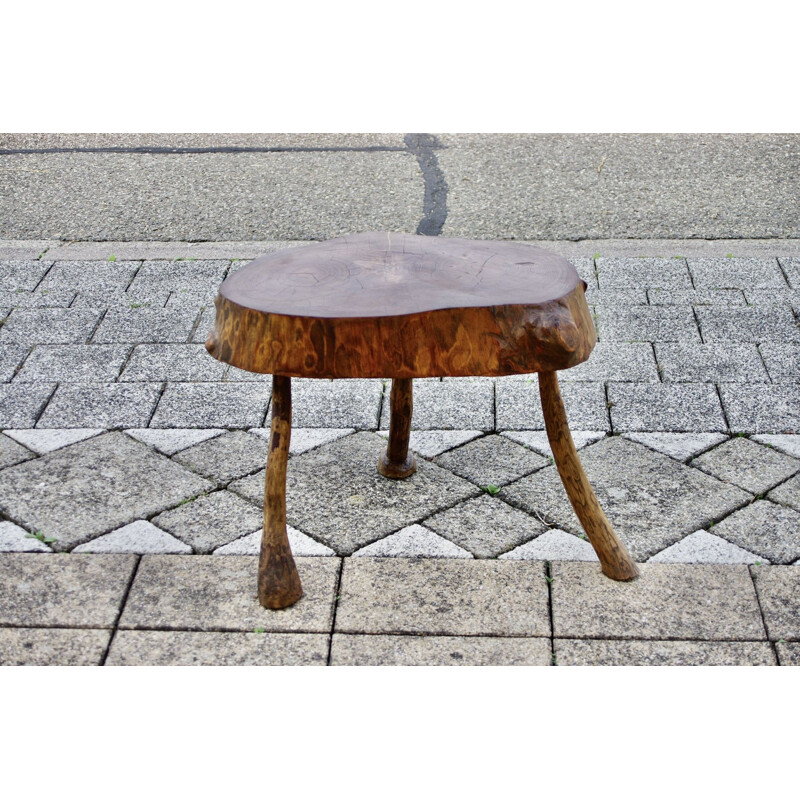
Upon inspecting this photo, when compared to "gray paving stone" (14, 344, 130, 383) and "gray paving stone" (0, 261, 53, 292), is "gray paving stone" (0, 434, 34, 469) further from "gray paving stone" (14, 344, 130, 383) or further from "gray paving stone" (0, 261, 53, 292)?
"gray paving stone" (0, 261, 53, 292)

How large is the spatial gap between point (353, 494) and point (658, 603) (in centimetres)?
97

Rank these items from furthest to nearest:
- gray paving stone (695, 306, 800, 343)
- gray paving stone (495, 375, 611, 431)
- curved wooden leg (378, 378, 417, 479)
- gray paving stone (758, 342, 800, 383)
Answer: gray paving stone (695, 306, 800, 343), gray paving stone (758, 342, 800, 383), gray paving stone (495, 375, 611, 431), curved wooden leg (378, 378, 417, 479)

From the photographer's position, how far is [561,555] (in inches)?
107

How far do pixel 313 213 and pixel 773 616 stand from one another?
3554 mm

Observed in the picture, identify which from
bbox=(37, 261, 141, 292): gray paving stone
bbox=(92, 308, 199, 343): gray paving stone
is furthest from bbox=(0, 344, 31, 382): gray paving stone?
bbox=(37, 261, 141, 292): gray paving stone

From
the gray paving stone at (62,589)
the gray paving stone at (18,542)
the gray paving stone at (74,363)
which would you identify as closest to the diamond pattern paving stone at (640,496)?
the gray paving stone at (62,589)

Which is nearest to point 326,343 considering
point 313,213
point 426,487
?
point 426,487

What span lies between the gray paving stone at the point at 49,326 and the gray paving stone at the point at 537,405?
5.66ft

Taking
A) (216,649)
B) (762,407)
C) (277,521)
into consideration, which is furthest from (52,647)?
(762,407)

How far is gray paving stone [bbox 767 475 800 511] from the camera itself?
9.49 ft

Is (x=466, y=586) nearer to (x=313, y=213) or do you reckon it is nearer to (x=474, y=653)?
(x=474, y=653)

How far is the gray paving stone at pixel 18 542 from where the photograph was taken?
2.75m

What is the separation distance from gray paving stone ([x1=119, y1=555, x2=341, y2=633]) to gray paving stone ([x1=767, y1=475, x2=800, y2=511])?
1.32 m

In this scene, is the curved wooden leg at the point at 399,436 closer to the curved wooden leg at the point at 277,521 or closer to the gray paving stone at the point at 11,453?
the curved wooden leg at the point at 277,521
